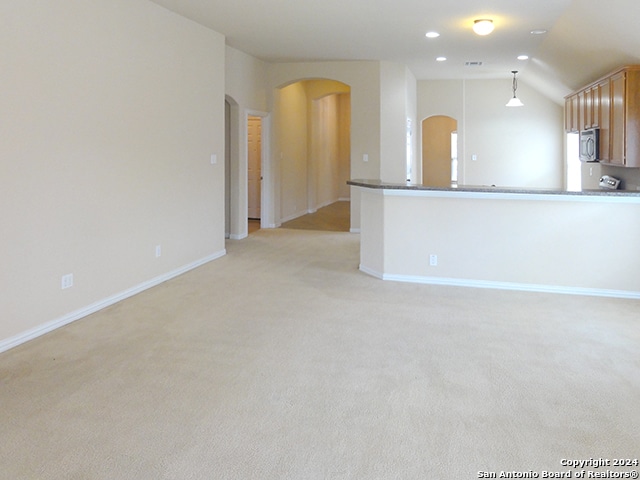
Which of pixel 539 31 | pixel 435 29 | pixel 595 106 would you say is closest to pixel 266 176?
pixel 435 29

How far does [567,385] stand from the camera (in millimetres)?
2873

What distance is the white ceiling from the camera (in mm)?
A: 5090

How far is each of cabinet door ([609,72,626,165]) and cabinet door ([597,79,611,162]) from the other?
112 millimetres

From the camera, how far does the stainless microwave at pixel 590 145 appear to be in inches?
249

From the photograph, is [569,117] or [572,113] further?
[569,117]

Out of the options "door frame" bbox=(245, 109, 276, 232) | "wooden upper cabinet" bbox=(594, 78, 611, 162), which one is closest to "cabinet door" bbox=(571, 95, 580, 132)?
"wooden upper cabinet" bbox=(594, 78, 611, 162)

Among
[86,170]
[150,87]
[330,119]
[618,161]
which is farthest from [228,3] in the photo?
[330,119]

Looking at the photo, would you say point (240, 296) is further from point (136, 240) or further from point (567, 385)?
point (567, 385)

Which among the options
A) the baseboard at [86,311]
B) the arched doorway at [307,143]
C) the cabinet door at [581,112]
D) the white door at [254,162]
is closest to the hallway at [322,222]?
the arched doorway at [307,143]

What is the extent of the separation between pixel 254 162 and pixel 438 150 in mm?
5842

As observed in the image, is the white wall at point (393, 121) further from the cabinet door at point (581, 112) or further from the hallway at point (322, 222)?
the cabinet door at point (581, 112)

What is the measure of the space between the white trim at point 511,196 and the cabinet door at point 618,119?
115 cm

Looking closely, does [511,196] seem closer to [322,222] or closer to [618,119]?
[618,119]

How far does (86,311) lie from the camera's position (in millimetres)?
4242
